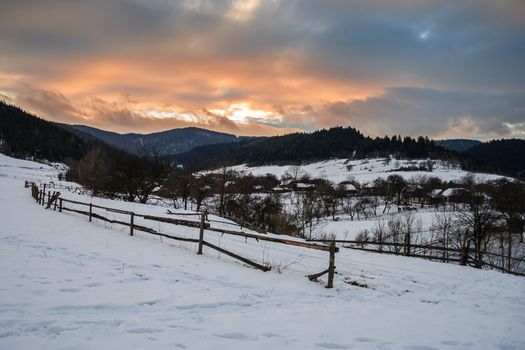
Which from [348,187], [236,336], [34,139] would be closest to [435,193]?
[348,187]

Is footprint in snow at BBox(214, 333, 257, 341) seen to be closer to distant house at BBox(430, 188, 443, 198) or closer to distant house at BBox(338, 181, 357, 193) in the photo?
distant house at BBox(430, 188, 443, 198)

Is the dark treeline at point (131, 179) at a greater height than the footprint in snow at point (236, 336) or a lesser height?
greater

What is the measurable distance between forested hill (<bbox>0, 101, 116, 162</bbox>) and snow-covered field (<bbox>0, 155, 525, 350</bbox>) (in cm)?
17956

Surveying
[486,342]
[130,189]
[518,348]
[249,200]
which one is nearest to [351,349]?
[486,342]

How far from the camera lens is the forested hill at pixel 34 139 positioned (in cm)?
17038

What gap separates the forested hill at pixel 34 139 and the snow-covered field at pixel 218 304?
180 meters

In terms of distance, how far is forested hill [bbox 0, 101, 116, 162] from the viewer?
170m

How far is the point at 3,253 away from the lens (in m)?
9.31

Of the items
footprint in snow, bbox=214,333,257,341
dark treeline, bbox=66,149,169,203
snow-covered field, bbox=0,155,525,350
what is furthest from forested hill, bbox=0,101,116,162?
footprint in snow, bbox=214,333,257,341

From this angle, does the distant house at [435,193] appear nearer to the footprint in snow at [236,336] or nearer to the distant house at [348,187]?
the distant house at [348,187]

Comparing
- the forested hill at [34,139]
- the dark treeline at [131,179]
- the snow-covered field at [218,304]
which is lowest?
the snow-covered field at [218,304]

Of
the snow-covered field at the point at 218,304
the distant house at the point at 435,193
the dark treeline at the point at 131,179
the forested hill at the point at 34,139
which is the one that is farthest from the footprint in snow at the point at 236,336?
the forested hill at the point at 34,139

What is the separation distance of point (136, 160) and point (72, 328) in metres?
44.9

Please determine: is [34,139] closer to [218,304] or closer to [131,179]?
[131,179]
